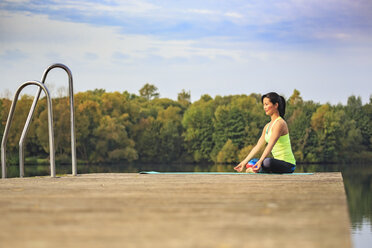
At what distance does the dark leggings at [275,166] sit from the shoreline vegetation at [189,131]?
43.9m

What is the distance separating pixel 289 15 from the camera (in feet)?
227

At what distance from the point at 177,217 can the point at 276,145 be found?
12.8ft

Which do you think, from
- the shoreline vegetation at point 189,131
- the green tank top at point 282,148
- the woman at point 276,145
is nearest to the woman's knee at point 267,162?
the woman at point 276,145

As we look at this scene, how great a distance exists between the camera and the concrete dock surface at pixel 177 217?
2.25 metres

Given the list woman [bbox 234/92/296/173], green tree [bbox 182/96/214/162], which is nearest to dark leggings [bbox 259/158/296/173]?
woman [bbox 234/92/296/173]

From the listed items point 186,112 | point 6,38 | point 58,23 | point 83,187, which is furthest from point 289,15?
point 83,187

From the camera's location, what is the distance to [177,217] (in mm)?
2824

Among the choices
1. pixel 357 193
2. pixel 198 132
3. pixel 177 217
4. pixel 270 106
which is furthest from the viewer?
pixel 198 132

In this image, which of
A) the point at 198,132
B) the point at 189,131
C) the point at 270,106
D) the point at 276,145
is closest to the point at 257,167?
the point at 276,145

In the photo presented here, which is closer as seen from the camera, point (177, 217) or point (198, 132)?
point (177, 217)

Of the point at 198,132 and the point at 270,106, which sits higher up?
the point at 270,106

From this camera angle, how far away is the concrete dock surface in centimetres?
225

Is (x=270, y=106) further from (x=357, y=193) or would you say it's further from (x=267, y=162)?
(x=357, y=193)

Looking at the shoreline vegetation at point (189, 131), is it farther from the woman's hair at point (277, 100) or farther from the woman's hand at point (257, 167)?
the woman's hand at point (257, 167)
